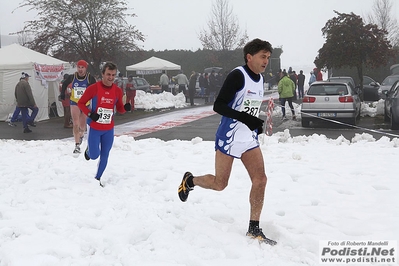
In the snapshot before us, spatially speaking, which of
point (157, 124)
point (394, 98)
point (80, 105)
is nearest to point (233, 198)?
point (80, 105)

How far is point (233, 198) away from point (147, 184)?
1.41 m

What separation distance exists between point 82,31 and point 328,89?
1447cm

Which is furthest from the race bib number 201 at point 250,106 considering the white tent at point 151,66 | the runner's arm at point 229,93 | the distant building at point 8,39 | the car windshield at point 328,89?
the distant building at point 8,39

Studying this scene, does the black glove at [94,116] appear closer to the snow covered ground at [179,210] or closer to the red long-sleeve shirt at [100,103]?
the red long-sleeve shirt at [100,103]

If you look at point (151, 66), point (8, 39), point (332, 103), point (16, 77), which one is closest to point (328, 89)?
point (332, 103)

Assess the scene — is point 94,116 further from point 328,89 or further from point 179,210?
point 328,89

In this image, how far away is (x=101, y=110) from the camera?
6.90 metres

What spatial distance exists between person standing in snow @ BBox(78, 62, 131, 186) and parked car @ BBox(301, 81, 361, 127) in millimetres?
9480

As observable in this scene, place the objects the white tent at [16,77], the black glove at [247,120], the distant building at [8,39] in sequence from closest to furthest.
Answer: the black glove at [247,120] → the white tent at [16,77] → the distant building at [8,39]

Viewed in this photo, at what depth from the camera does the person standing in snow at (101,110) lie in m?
6.82

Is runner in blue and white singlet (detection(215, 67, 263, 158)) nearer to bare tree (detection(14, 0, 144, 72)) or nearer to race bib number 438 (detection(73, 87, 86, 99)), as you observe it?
race bib number 438 (detection(73, 87, 86, 99))

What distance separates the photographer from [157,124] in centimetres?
1731

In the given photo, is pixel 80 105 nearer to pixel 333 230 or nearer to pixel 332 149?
pixel 333 230

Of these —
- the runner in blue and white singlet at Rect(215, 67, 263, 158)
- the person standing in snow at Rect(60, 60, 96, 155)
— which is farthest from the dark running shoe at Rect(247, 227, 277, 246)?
the person standing in snow at Rect(60, 60, 96, 155)
